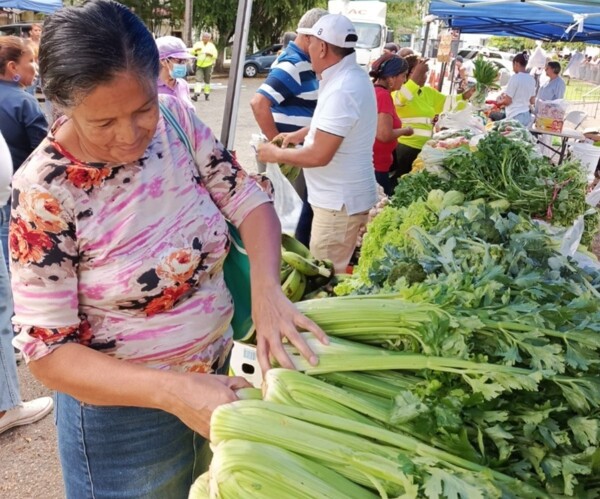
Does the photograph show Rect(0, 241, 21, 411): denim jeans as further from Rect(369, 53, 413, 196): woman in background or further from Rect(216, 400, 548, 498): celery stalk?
Rect(369, 53, 413, 196): woman in background

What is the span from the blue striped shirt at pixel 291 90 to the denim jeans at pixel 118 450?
360cm

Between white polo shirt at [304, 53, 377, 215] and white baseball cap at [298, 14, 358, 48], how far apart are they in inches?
4.3

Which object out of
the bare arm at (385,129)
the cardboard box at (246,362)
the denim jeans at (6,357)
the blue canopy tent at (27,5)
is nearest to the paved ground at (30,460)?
the denim jeans at (6,357)

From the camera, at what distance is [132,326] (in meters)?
1.56

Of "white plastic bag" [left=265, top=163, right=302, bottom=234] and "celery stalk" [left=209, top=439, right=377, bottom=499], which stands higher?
"celery stalk" [left=209, top=439, right=377, bottom=499]

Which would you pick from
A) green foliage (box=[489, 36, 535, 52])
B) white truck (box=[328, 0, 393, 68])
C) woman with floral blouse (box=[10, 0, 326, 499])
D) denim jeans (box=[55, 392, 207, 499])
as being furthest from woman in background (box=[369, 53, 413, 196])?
green foliage (box=[489, 36, 535, 52])

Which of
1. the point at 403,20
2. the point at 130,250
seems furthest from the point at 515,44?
the point at 130,250

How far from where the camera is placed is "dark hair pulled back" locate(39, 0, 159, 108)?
4.12 ft

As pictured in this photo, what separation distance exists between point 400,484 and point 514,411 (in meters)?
0.34

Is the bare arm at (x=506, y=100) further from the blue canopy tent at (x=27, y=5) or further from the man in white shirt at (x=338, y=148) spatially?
the blue canopy tent at (x=27, y=5)

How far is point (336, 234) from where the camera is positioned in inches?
156

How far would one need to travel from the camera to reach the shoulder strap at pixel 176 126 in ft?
5.57

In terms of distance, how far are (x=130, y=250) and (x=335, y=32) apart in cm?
265

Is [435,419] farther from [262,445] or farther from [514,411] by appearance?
[262,445]
